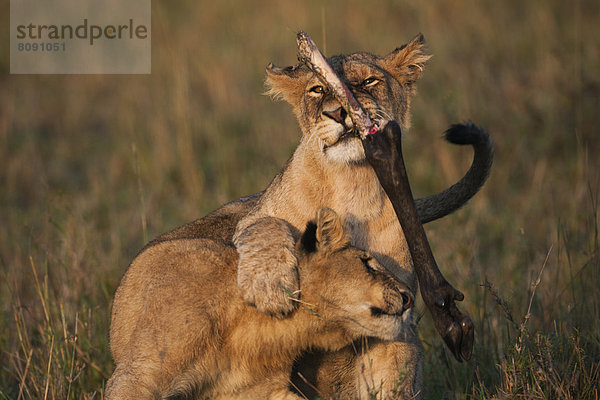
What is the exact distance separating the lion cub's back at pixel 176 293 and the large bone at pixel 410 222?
728mm

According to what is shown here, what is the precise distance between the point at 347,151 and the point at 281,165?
12.8 ft

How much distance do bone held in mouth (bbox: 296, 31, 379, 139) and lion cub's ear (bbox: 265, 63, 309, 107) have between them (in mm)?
978

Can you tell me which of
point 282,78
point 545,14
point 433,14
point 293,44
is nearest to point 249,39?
point 293,44

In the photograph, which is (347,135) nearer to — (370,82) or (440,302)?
(370,82)

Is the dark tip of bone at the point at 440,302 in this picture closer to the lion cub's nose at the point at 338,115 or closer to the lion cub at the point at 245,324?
the lion cub at the point at 245,324

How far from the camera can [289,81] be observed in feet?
15.1

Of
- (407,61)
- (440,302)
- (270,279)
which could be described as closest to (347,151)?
(270,279)

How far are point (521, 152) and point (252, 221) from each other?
428cm

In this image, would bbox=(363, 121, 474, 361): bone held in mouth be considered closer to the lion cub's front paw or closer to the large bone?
the large bone

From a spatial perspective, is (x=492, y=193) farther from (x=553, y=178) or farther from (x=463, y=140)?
(x=463, y=140)

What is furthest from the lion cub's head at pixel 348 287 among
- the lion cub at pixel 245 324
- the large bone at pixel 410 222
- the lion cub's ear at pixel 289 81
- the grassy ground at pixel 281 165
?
the lion cub's ear at pixel 289 81

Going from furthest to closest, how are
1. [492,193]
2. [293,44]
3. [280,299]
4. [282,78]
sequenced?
[293,44], [492,193], [282,78], [280,299]

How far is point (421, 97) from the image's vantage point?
8.67 meters

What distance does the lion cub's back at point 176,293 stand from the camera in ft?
10.9
